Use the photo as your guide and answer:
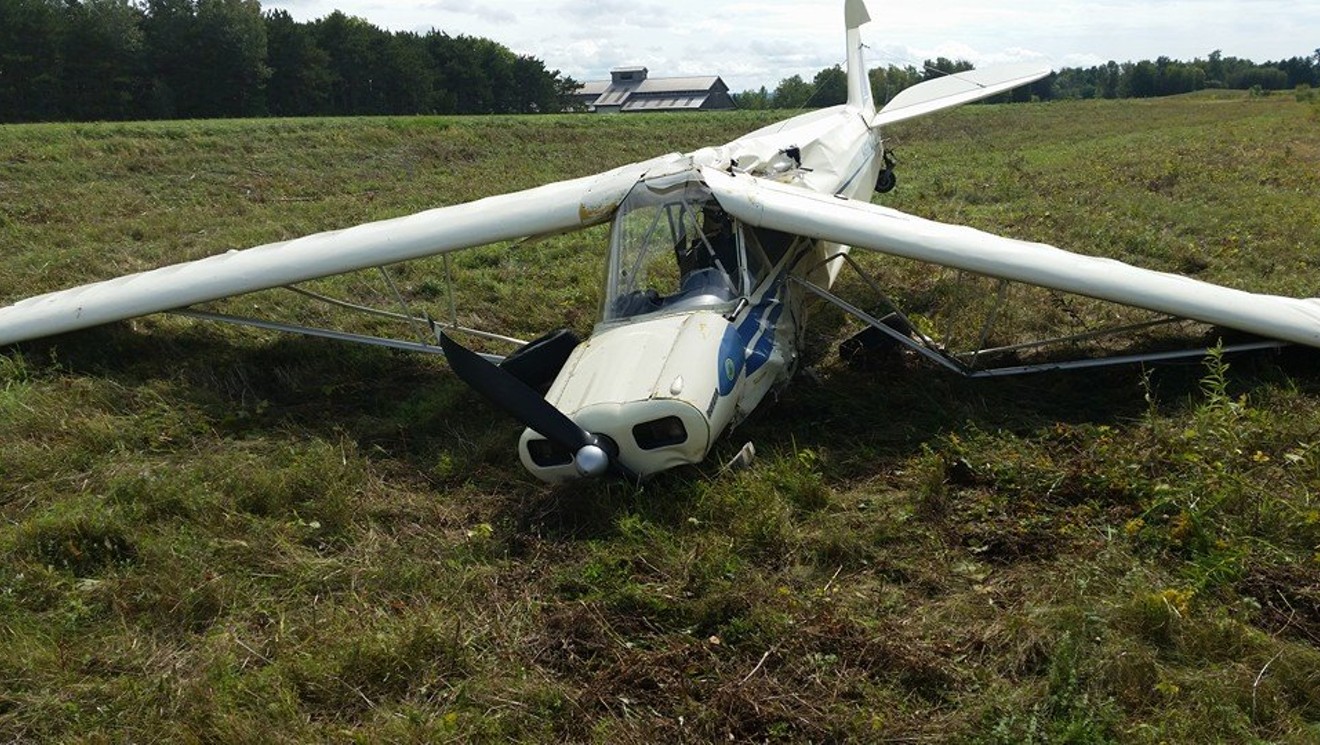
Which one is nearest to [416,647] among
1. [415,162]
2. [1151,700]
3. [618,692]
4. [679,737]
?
[618,692]

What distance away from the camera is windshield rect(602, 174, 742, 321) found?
6.73 meters

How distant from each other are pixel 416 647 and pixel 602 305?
321 cm

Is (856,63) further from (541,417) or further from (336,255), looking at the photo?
(541,417)

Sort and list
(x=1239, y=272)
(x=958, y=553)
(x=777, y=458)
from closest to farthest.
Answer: (x=958, y=553) → (x=777, y=458) → (x=1239, y=272)

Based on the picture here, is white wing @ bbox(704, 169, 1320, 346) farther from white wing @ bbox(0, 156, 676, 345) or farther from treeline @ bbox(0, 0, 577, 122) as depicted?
treeline @ bbox(0, 0, 577, 122)

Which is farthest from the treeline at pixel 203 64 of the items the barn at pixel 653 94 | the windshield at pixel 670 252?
the windshield at pixel 670 252

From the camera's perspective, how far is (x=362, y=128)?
25797mm

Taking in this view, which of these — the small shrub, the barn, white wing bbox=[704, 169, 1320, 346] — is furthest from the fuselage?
the barn

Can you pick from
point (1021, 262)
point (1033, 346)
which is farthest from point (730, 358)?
point (1033, 346)

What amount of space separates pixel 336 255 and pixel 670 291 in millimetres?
3012

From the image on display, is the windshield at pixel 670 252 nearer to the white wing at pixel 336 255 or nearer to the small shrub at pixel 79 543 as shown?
the white wing at pixel 336 255

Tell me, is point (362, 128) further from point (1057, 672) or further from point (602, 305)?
Result: point (1057, 672)

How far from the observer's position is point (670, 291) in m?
6.92

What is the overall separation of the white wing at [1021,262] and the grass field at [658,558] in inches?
15.0
